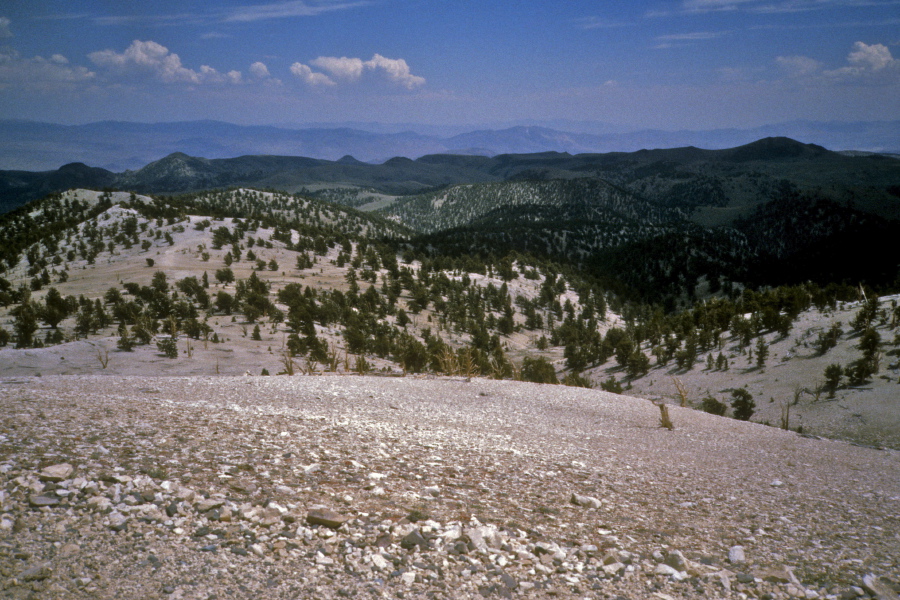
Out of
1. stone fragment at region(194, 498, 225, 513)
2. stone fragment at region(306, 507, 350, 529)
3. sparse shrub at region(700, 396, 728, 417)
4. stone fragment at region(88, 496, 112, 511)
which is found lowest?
sparse shrub at region(700, 396, 728, 417)

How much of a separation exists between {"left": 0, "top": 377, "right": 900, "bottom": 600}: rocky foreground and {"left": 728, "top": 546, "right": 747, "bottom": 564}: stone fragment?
0.03 meters

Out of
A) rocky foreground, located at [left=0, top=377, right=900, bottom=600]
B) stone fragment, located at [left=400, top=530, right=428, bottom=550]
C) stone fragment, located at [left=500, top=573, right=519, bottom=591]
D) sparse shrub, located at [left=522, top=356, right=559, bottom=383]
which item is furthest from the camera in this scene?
sparse shrub, located at [left=522, top=356, right=559, bottom=383]

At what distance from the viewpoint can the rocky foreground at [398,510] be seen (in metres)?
3.64

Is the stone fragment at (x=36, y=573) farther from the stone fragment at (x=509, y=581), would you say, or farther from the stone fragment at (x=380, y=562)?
the stone fragment at (x=509, y=581)

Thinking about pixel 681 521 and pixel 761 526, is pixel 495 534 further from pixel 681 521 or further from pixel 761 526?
pixel 761 526

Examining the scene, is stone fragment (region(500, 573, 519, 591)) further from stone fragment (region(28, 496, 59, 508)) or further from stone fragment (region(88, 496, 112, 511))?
stone fragment (region(28, 496, 59, 508))

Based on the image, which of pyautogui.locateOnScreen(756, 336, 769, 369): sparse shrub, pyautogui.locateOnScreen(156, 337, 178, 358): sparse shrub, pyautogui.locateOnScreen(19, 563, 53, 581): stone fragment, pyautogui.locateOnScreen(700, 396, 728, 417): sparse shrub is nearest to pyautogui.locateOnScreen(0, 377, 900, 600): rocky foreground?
pyautogui.locateOnScreen(19, 563, 53, 581): stone fragment

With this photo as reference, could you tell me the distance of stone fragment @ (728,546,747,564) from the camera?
173 inches

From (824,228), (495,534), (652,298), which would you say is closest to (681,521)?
(495,534)

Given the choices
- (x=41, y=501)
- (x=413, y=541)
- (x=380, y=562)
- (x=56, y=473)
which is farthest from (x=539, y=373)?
(x=41, y=501)

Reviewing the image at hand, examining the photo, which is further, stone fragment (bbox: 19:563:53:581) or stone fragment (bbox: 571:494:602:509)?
stone fragment (bbox: 571:494:602:509)

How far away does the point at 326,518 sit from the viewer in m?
4.32

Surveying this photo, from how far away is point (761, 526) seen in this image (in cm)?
520

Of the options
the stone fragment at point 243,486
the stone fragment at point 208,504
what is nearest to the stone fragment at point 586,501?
the stone fragment at point 243,486
